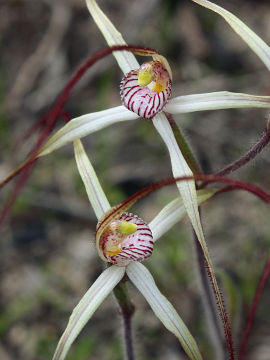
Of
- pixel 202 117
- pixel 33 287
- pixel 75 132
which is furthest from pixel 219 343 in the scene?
pixel 202 117

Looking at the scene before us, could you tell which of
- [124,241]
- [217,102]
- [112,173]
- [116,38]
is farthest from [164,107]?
[112,173]

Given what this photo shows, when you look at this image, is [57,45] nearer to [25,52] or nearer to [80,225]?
[25,52]

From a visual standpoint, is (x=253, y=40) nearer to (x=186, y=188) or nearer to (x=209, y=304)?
(x=186, y=188)

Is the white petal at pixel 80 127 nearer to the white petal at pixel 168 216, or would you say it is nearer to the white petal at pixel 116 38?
the white petal at pixel 116 38

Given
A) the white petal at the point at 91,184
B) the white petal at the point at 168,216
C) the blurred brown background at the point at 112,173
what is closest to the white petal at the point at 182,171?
the white petal at the point at 168,216

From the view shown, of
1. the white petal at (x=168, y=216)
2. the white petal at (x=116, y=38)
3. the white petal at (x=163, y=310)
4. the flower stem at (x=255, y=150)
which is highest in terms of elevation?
the white petal at (x=116, y=38)

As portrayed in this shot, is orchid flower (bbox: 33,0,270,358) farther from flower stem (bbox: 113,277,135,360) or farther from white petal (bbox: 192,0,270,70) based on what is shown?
flower stem (bbox: 113,277,135,360)
